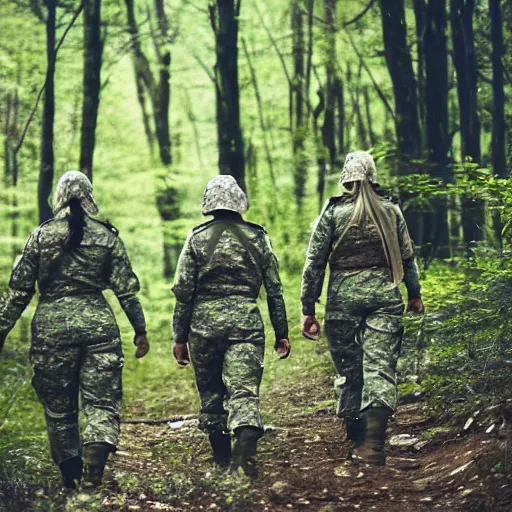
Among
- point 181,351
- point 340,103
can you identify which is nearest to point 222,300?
point 181,351

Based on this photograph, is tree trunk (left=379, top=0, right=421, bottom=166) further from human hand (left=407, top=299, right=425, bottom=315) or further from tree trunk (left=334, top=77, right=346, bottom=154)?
human hand (left=407, top=299, right=425, bottom=315)

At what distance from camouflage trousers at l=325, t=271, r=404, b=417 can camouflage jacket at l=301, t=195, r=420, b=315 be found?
13 cm

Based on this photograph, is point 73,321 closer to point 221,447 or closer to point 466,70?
point 221,447

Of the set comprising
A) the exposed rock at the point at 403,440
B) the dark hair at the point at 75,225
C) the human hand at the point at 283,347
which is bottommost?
the exposed rock at the point at 403,440

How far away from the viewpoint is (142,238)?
19562 mm

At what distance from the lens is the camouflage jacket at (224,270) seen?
8133 mm

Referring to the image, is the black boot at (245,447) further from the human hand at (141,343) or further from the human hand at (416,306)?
the human hand at (416,306)

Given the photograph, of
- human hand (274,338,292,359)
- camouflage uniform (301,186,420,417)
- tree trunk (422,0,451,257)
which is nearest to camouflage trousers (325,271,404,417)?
camouflage uniform (301,186,420,417)

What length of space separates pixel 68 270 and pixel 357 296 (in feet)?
7.29

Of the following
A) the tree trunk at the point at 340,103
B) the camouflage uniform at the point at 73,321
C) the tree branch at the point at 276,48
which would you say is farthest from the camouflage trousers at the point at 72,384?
the tree branch at the point at 276,48

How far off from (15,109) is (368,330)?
43.9ft

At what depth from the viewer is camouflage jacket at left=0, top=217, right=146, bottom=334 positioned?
7.86 metres

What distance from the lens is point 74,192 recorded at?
7895 mm

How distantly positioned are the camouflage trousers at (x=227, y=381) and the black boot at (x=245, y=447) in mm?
49
